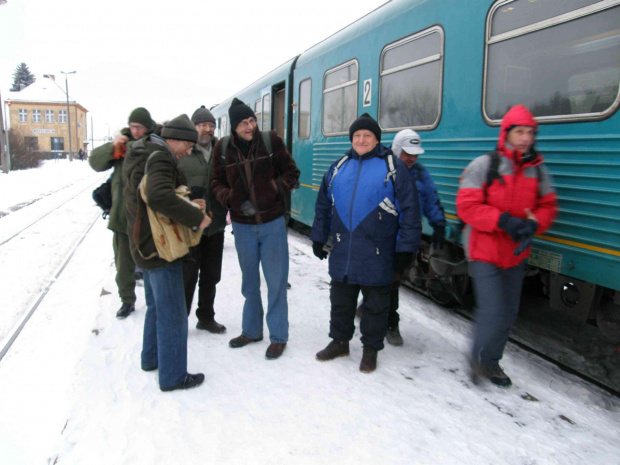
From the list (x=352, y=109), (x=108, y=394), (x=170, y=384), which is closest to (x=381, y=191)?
(x=170, y=384)

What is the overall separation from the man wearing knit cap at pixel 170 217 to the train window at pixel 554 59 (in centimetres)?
237

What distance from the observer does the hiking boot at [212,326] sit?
414 cm

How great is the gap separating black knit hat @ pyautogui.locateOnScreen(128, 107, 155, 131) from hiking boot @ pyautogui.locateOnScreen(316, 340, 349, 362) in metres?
2.19

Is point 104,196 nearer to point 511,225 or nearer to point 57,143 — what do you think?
point 511,225

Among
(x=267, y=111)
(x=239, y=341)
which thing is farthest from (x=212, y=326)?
(x=267, y=111)

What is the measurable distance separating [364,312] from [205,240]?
1511 millimetres

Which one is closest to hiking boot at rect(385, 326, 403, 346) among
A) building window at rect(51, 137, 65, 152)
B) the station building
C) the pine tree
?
the station building

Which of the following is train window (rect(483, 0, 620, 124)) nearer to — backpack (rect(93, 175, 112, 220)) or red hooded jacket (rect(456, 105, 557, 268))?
red hooded jacket (rect(456, 105, 557, 268))

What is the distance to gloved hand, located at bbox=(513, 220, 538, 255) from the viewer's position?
2.82 m

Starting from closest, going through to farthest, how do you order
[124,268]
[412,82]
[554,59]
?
[554,59] → [124,268] → [412,82]

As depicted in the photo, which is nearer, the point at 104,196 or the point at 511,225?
the point at 511,225

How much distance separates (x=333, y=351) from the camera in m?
3.62

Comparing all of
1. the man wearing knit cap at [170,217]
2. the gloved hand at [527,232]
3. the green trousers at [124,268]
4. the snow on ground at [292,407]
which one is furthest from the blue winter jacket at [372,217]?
the green trousers at [124,268]

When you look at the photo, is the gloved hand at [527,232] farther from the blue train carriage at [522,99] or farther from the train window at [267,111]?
the train window at [267,111]
